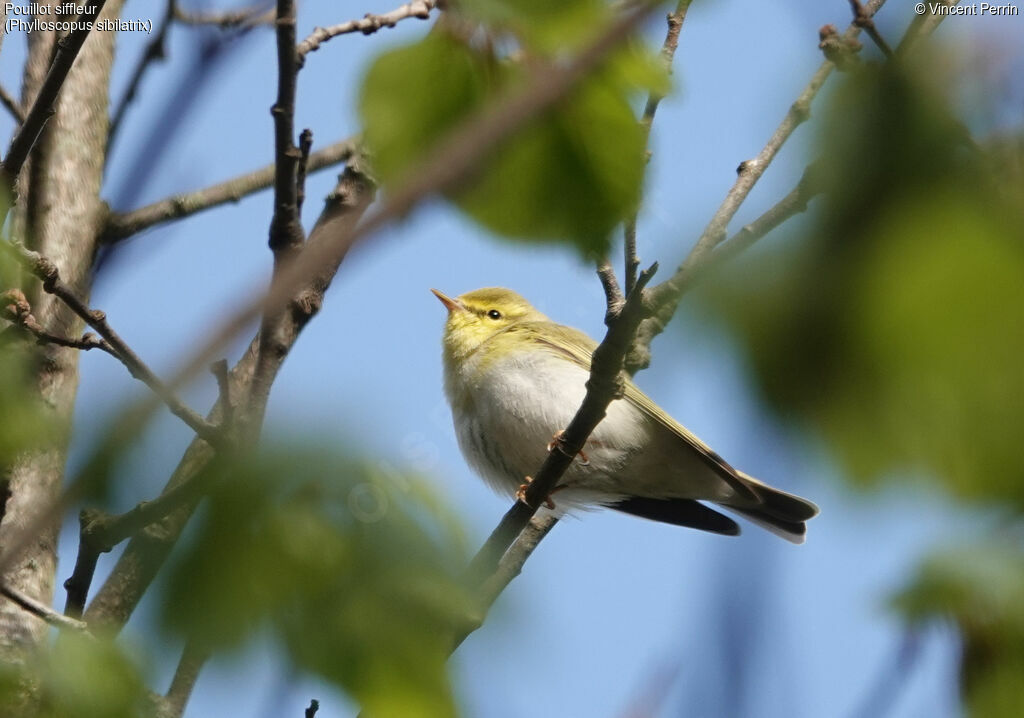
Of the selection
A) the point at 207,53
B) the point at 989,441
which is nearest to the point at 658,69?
the point at 989,441

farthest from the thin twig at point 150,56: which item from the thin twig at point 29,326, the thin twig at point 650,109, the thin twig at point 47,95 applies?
the thin twig at point 650,109

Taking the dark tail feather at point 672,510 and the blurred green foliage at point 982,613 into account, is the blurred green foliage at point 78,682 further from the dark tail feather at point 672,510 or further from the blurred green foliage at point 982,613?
the dark tail feather at point 672,510

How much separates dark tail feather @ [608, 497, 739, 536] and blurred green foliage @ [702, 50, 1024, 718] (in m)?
4.34

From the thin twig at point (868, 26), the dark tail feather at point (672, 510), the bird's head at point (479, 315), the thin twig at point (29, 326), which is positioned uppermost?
the bird's head at point (479, 315)

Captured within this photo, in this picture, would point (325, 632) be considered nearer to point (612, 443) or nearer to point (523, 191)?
point (523, 191)

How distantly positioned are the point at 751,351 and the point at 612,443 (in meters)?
4.22

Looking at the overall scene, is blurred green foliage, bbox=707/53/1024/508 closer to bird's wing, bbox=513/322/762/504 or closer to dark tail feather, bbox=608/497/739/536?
bird's wing, bbox=513/322/762/504

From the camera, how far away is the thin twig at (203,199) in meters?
4.41

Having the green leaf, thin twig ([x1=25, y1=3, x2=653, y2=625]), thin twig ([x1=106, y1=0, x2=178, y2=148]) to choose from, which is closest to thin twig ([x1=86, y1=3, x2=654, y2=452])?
thin twig ([x1=25, y1=3, x2=653, y2=625])

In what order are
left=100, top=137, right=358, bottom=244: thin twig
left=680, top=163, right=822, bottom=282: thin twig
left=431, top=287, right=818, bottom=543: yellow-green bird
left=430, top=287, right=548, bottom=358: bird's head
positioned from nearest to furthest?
left=680, top=163, right=822, bottom=282: thin twig
left=100, top=137, right=358, bottom=244: thin twig
left=431, top=287, right=818, bottom=543: yellow-green bird
left=430, top=287, right=548, bottom=358: bird's head

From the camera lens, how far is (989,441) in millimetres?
1003

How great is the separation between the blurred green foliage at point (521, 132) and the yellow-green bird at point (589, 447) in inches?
133

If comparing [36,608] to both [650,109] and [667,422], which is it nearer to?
[650,109]

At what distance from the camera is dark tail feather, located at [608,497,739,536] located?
5.48 meters
